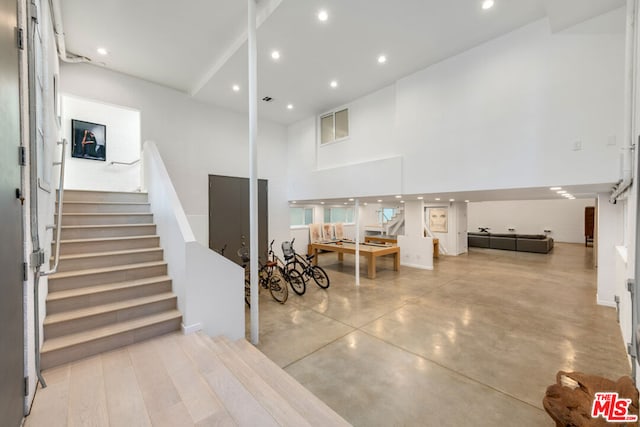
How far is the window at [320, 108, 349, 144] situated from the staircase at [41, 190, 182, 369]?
517 centimetres

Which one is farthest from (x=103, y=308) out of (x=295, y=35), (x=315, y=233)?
(x=315, y=233)

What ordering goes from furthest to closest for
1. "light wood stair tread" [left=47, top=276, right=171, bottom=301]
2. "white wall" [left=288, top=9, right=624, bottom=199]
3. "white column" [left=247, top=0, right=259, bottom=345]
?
"white column" [left=247, top=0, right=259, bottom=345], "white wall" [left=288, top=9, right=624, bottom=199], "light wood stair tread" [left=47, top=276, right=171, bottom=301]

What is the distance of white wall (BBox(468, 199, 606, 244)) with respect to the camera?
1232cm

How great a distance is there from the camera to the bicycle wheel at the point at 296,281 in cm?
560

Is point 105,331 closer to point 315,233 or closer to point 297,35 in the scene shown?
point 297,35

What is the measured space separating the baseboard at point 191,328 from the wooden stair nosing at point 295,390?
0.43m

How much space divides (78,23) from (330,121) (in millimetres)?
5505

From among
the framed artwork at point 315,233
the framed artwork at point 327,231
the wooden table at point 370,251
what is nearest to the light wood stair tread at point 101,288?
the wooden table at point 370,251

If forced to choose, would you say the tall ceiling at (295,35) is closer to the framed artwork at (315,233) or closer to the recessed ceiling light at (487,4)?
the recessed ceiling light at (487,4)

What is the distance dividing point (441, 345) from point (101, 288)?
4.32 m

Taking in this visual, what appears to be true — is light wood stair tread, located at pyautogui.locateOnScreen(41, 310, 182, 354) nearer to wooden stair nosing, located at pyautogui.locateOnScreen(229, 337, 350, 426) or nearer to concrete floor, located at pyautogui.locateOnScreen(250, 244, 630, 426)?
wooden stair nosing, located at pyautogui.locateOnScreen(229, 337, 350, 426)

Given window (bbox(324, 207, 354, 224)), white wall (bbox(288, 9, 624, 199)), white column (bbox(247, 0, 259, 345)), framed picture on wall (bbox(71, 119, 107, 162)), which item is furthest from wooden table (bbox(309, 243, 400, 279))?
framed picture on wall (bbox(71, 119, 107, 162))

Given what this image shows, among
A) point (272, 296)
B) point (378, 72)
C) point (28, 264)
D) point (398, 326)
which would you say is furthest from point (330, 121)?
point (28, 264)

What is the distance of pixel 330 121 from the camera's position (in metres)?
7.51
